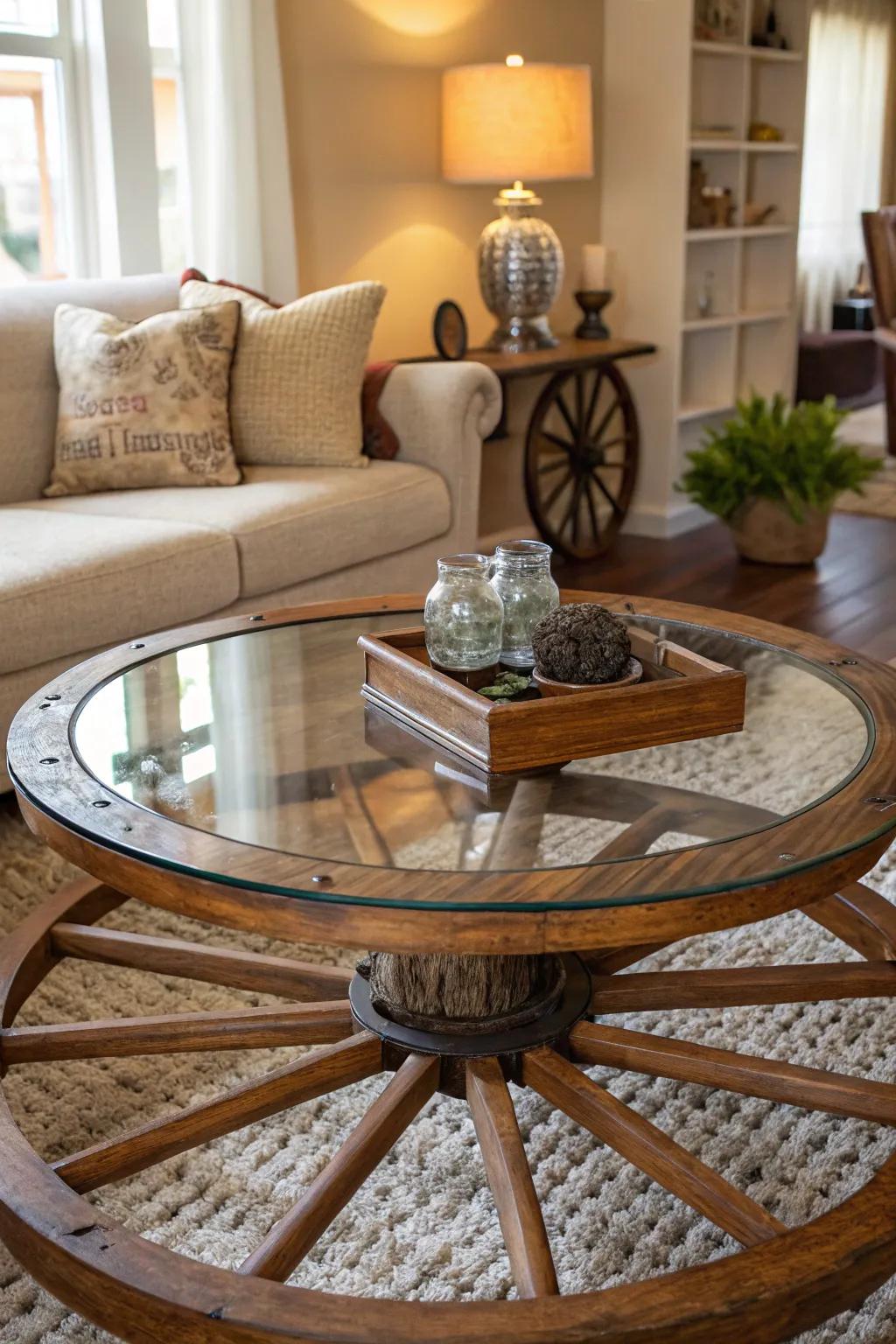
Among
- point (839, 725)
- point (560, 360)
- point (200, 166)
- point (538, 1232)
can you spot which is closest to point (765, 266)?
point (560, 360)

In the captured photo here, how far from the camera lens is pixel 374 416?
320cm

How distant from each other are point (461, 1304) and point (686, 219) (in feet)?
12.9

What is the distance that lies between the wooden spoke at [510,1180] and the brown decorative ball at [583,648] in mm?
390

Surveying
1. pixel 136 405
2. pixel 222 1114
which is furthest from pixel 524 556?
pixel 136 405

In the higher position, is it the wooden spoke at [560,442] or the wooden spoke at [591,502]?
the wooden spoke at [560,442]

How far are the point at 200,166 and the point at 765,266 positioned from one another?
236 cm

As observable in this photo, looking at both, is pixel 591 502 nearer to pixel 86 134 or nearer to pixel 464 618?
pixel 86 134

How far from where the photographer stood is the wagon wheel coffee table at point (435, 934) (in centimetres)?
107

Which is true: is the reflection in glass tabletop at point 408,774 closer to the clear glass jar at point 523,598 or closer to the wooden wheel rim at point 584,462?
the clear glass jar at point 523,598

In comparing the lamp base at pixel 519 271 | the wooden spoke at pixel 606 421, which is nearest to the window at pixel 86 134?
the lamp base at pixel 519 271

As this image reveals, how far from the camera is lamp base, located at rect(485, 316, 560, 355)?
4.01 meters

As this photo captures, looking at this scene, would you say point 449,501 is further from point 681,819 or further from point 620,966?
point 681,819

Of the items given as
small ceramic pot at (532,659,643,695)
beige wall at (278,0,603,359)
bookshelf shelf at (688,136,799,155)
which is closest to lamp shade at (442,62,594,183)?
beige wall at (278,0,603,359)

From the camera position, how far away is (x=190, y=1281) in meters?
1.07
